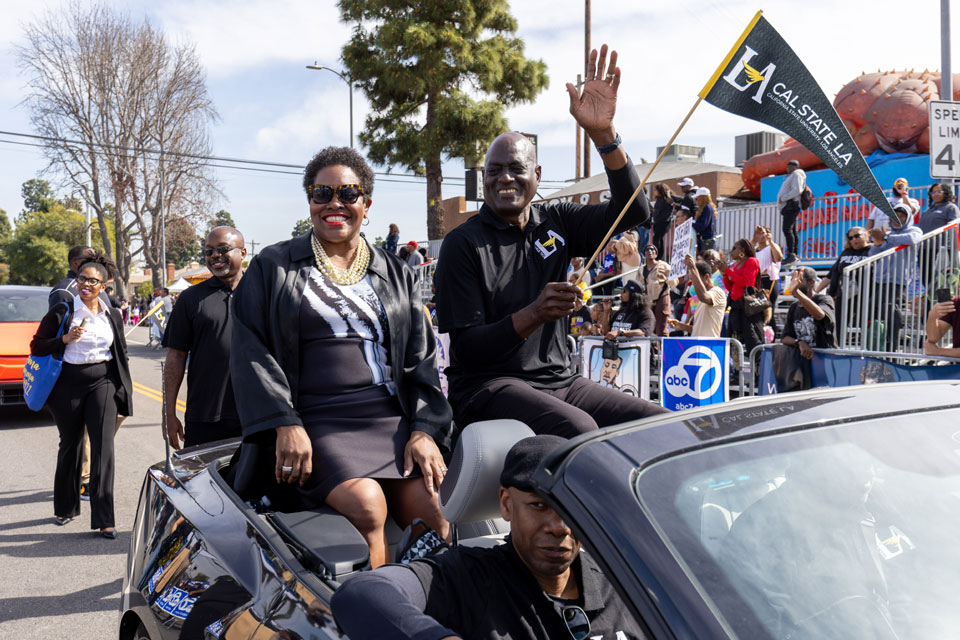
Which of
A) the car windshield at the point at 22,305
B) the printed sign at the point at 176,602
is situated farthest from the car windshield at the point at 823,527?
the car windshield at the point at 22,305

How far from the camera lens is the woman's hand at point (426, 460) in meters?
2.77

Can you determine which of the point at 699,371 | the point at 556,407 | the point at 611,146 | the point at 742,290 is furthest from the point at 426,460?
the point at 742,290

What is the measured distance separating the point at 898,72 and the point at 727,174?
Answer: 7.00 m

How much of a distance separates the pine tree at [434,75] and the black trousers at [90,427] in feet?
59.9

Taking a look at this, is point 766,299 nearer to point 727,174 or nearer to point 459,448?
point 459,448

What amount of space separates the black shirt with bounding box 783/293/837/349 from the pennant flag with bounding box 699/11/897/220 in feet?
15.4

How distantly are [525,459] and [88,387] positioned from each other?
197 inches

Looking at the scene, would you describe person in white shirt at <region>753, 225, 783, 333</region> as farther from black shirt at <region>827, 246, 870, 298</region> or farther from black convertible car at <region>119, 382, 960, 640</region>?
Answer: black convertible car at <region>119, 382, 960, 640</region>

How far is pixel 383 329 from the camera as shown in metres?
2.99

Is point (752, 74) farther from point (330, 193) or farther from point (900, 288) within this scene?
point (900, 288)

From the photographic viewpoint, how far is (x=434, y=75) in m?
23.3

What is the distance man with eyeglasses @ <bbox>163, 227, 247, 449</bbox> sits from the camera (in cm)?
478

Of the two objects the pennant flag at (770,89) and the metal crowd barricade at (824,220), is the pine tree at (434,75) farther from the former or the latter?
the pennant flag at (770,89)

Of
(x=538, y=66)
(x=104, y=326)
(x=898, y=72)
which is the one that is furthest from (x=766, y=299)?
(x=538, y=66)
